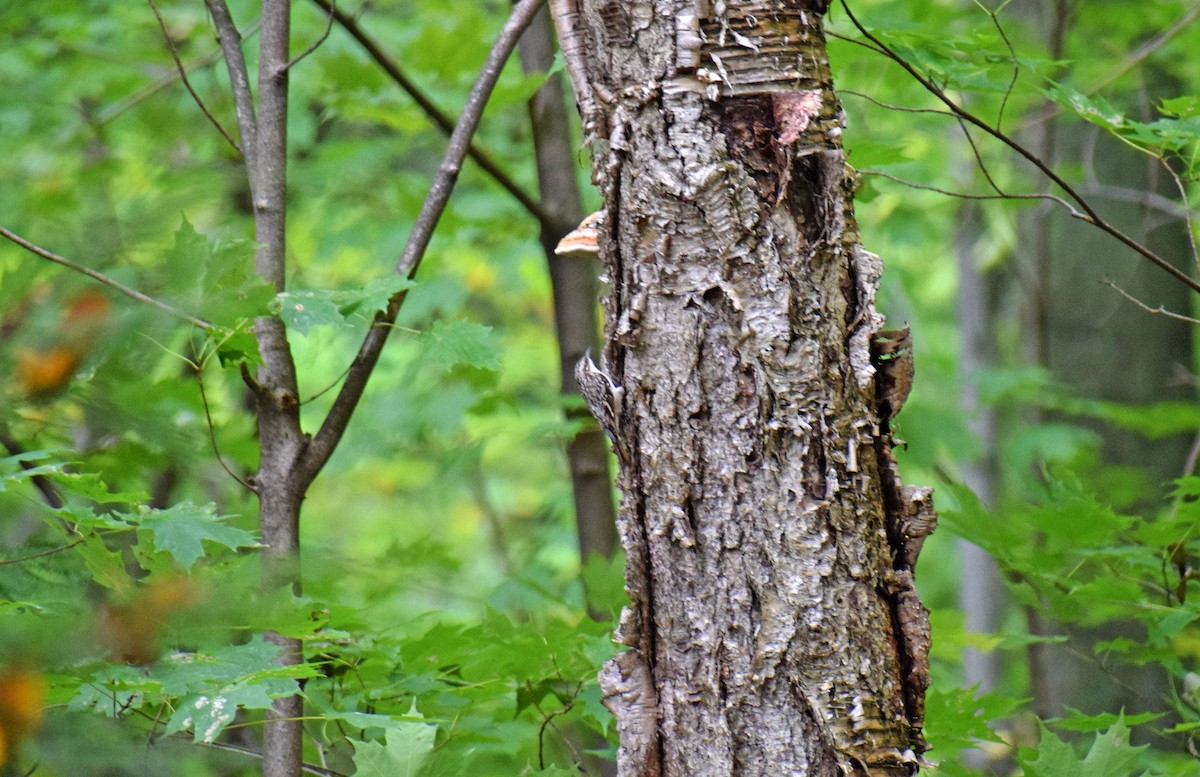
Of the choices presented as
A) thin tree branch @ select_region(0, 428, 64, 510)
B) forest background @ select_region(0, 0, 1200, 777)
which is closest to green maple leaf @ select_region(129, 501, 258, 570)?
forest background @ select_region(0, 0, 1200, 777)

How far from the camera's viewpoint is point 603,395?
4.39 ft

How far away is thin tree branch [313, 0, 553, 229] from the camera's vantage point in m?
2.33

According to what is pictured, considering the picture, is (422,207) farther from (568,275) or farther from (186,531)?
(568,275)

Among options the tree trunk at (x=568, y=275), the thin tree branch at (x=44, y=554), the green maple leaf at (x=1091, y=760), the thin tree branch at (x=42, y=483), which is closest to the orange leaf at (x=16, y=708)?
the thin tree branch at (x=44, y=554)

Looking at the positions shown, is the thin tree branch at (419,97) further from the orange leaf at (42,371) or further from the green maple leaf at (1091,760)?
the green maple leaf at (1091,760)

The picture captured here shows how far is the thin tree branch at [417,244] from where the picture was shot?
5.79 ft

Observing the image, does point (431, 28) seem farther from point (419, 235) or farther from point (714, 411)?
point (714, 411)

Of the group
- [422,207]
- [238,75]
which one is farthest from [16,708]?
[238,75]

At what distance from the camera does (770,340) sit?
124 cm

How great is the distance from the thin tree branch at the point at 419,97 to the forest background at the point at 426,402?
41 millimetres

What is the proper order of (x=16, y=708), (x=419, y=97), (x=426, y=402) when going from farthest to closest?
(x=426, y=402) < (x=419, y=97) < (x=16, y=708)

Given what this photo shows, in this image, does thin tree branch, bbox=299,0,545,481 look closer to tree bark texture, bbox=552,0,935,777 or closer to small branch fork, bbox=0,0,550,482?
small branch fork, bbox=0,0,550,482

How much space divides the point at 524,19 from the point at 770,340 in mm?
1069

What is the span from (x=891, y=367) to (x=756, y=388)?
0.66ft
